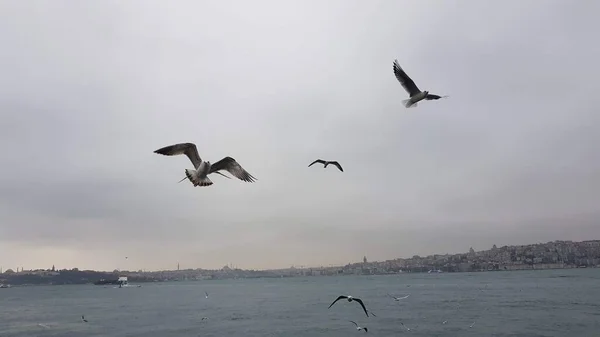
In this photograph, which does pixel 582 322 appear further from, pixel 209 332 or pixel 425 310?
pixel 209 332

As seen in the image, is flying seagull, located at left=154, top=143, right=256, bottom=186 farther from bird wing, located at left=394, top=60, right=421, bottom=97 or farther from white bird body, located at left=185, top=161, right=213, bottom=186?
bird wing, located at left=394, top=60, right=421, bottom=97

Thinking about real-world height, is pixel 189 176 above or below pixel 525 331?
above

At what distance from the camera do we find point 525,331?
37.2 metres

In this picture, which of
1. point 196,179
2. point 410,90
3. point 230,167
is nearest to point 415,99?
point 410,90

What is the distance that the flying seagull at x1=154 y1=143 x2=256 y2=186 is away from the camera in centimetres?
1082

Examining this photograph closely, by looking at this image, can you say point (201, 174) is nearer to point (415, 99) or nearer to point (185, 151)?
point (185, 151)

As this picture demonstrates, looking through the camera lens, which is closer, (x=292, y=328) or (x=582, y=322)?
(x=582, y=322)

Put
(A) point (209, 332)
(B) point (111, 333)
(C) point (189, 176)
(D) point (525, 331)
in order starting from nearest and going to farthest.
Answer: (C) point (189, 176) < (D) point (525, 331) < (A) point (209, 332) < (B) point (111, 333)

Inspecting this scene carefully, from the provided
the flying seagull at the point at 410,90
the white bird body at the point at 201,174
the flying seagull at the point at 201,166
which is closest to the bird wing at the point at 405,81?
the flying seagull at the point at 410,90

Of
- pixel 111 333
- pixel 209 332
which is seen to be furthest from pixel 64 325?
pixel 209 332

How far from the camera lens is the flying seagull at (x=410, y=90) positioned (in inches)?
531

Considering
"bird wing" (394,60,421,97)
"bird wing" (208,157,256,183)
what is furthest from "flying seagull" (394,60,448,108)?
"bird wing" (208,157,256,183)

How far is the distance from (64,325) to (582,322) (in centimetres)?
5554

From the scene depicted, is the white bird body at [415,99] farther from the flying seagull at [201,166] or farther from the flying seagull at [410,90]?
the flying seagull at [201,166]
